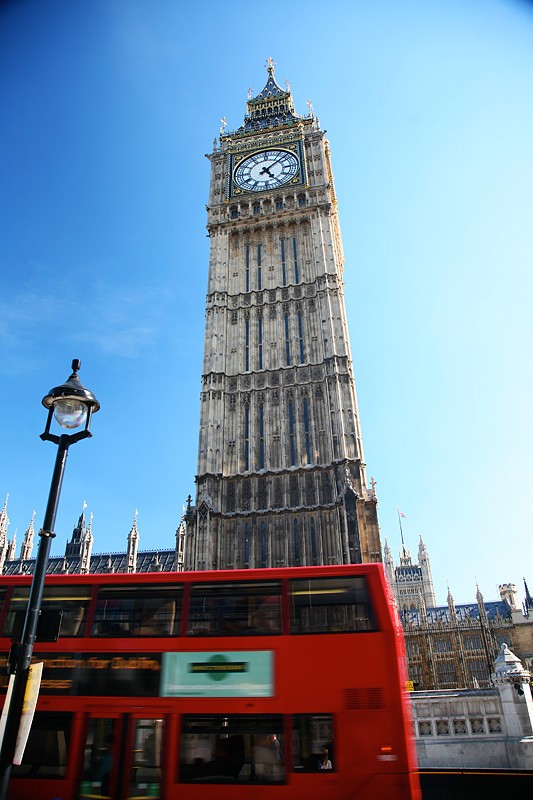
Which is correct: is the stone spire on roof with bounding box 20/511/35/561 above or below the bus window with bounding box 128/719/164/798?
above

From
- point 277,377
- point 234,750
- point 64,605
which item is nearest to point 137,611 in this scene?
point 64,605

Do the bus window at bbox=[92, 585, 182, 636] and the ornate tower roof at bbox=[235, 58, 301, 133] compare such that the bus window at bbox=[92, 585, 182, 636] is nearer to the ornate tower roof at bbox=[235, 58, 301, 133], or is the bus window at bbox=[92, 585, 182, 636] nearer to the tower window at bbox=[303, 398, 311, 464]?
the tower window at bbox=[303, 398, 311, 464]

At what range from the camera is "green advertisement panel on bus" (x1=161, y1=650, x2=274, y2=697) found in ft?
25.7

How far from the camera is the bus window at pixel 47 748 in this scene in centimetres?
786

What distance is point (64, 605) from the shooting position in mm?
8930

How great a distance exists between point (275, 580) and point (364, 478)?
21.5 m

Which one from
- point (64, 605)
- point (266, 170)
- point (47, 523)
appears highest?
point (266, 170)

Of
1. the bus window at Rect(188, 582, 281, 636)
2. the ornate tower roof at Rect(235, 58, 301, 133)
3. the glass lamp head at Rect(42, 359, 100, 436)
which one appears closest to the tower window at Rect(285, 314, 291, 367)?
the ornate tower roof at Rect(235, 58, 301, 133)

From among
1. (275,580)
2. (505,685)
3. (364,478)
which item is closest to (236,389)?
(364,478)

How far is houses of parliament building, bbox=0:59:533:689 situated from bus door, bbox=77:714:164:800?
64.2ft

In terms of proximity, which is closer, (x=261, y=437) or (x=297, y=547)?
(x=297, y=547)

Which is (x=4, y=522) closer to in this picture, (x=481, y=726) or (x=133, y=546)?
(x=133, y=546)

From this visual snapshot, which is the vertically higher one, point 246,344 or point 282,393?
point 246,344

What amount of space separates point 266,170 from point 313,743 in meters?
43.1
